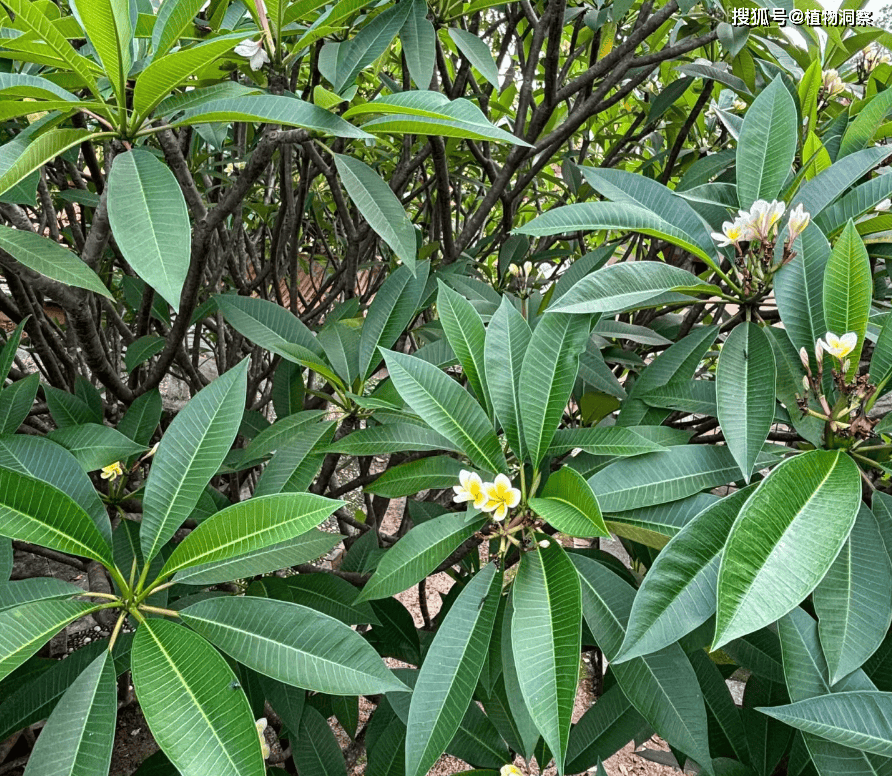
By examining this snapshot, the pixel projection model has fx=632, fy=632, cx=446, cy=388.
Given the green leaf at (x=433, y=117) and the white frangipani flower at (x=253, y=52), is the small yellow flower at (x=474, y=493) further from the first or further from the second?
the white frangipani flower at (x=253, y=52)

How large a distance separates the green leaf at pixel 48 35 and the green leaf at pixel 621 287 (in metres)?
0.53

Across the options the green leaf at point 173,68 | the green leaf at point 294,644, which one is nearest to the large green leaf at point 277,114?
the green leaf at point 173,68

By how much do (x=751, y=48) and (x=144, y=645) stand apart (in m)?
1.41

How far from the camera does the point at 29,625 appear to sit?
533mm

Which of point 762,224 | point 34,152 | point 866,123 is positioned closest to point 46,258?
point 34,152

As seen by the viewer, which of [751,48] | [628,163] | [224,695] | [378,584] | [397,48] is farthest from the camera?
[628,163]

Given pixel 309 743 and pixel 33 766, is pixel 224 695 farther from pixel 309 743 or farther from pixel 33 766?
pixel 309 743

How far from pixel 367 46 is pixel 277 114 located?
1.02 feet

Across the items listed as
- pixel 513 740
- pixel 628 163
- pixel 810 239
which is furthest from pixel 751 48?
pixel 513 740

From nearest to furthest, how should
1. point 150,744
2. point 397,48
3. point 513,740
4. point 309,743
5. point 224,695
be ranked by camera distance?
1. point 224,695
2. point 513,740
3. point 309,743
4. point 150,744
5. point 397,48

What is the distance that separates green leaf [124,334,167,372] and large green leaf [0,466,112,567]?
0.63m

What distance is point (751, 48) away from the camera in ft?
4.05

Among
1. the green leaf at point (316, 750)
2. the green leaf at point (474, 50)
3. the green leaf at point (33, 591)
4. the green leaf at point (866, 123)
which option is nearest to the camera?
the green leaf at point (33, 591)

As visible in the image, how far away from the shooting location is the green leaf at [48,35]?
1.90 feet
